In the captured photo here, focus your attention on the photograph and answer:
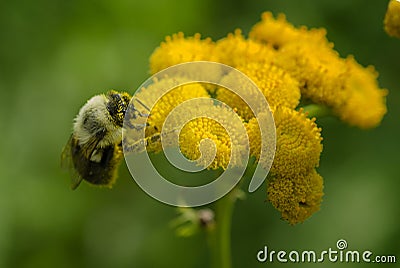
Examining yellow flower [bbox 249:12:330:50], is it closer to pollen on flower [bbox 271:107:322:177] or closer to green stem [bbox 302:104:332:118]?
green stem [bbox 302:104:332:118]

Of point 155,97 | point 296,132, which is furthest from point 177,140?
point 296,132

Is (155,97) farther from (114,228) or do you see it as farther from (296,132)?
(114,228)

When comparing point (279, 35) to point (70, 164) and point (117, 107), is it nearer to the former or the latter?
point (117, 107)

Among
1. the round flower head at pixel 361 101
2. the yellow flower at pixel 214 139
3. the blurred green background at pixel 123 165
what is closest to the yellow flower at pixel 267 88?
the yellow flower at pixel 214 139

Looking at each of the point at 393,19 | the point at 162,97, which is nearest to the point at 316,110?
the point at 393,19

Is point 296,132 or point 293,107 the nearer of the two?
point 296,132

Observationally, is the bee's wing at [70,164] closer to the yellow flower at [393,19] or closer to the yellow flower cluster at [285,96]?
the yellow flower cluster at [285,96]

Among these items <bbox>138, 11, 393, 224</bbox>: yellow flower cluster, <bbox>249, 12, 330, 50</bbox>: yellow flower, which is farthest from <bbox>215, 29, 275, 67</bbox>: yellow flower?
<bbox>249, 12, 330, 50</bbox>: yellow flower
